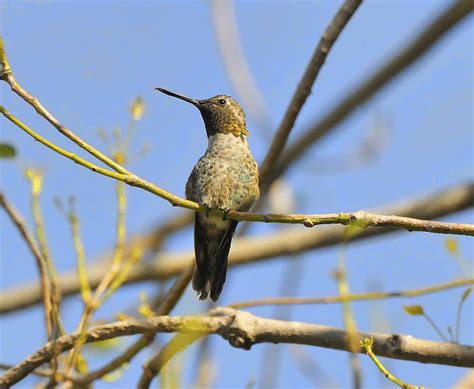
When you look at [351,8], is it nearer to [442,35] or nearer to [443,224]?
[443,224]

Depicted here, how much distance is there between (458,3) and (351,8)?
317 cm

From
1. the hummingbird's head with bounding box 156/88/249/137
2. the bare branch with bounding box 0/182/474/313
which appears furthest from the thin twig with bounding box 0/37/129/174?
the bare branch with bounding box 0/182/474/313

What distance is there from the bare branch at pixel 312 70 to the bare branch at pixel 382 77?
A: 2636 millimetres

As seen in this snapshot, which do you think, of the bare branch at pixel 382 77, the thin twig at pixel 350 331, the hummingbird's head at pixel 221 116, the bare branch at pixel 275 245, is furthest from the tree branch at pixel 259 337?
the bare branch at pixel 382 77

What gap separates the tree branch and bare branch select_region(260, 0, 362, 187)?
2.89ft

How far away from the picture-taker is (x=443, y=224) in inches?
98.2

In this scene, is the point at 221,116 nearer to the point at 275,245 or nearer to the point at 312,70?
the point at 275,245

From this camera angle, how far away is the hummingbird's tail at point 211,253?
3.95 meters

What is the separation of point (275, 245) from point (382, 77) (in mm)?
1850

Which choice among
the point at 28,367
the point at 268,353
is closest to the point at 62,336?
the point at 28,367

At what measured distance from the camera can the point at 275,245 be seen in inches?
245

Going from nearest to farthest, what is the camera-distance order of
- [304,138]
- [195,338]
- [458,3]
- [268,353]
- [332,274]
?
[195,338]
[332,274]
[268,353]
[458,3]
[304,138]

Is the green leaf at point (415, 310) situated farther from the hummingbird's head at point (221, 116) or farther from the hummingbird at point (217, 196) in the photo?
the hummingbird's head at point (221, 116)

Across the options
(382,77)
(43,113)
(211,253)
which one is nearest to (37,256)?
(43,113)
